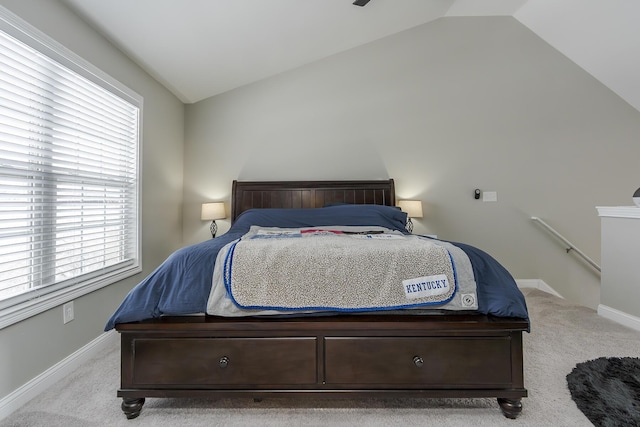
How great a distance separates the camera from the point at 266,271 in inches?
55.1

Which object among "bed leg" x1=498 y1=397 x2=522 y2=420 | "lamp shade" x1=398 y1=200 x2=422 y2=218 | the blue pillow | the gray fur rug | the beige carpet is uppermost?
"lamp shade" x1=398 y1=200 x2=422 y2=218

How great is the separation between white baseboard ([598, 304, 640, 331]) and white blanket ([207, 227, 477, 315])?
2.09 meters

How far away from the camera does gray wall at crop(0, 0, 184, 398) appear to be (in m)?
1.54

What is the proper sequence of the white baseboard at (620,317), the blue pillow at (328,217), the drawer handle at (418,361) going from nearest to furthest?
the drawer handle at (418,361)
the white baseboard at (620,317)
the blue pillow at (328,217)

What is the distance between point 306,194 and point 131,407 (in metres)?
2.40

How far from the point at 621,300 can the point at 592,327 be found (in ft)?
1.31

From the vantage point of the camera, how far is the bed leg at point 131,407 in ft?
4.52

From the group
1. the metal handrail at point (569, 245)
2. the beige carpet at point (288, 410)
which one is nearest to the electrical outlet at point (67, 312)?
the beige carpet at point (288, 410)

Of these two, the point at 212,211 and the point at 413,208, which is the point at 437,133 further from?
the point at 212,211

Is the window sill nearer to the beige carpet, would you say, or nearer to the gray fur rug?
the beige carpet

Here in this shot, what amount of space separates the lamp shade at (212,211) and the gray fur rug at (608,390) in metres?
3.15

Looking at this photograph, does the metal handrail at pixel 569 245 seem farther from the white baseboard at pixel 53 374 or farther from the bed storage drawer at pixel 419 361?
the white baseboard at pixel 53 374

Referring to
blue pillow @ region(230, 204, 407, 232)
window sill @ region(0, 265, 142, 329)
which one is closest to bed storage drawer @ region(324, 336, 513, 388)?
blue pillow @ region(230, 204, 407, 232)

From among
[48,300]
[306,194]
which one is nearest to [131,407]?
[48,300]
